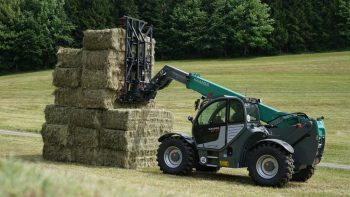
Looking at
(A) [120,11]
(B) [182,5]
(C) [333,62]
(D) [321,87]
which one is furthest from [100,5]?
(D) [321,87]

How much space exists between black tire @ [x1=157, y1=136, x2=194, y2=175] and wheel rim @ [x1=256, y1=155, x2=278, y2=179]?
74.3 inches

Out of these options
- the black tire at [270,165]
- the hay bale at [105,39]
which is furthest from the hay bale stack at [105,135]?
the black tire at [270,165]

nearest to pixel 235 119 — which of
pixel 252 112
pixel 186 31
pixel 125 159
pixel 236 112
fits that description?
pixel 236 112

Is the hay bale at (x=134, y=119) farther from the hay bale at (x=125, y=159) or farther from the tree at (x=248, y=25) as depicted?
the tree at (x=248, y=25)

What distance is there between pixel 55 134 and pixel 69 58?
2214 millimetres

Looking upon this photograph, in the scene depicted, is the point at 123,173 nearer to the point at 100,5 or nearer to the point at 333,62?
the point at 333,62

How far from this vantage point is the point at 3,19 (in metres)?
72.4

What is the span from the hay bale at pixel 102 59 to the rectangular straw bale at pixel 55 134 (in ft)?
6.30

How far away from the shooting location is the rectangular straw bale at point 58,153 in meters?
15.5

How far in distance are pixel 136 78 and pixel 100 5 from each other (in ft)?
215

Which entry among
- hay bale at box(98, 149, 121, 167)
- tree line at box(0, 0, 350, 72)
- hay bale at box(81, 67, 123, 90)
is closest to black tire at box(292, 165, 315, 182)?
hay bale at box(98, 149, 121, 167)

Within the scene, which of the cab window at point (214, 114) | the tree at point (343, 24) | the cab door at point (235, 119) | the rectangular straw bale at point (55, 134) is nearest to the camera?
the cab door at point (235, 119)

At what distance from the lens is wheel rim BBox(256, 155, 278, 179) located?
40.3 feet

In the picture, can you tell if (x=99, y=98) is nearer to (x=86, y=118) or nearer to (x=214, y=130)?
(x=86, y=118)
